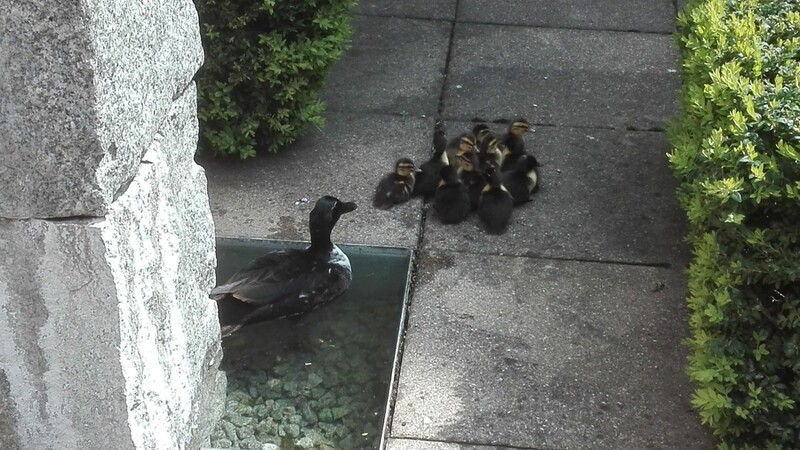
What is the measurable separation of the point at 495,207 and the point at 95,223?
3.13 meters

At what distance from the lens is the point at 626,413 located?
4531 mm

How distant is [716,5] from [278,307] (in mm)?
2763

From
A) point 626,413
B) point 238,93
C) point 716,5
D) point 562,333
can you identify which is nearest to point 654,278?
point 562,333

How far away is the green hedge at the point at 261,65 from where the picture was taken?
590 centimetres

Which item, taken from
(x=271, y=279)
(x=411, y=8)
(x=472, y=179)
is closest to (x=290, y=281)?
(x=271, y=279)

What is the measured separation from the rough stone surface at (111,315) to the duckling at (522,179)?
101 inches

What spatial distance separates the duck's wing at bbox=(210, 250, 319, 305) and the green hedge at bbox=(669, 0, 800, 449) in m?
1.91

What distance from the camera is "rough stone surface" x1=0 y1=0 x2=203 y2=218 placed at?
112 inches

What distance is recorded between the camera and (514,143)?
20.8ft

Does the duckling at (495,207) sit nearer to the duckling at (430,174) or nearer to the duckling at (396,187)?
the duckling at (430,174)

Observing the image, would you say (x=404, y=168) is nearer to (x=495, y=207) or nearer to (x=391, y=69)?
(x=495, y=207)

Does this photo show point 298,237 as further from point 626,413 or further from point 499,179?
point 626,413

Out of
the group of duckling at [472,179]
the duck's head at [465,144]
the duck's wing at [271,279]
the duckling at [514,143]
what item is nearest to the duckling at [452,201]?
the group of duckling at [472,179]

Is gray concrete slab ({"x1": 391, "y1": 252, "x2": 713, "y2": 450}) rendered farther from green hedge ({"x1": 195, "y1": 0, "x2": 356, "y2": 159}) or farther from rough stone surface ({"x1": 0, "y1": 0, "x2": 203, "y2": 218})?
rough stone surface ({"x1": 0, "y1": 0, "x2": 203, "y2": 218})
